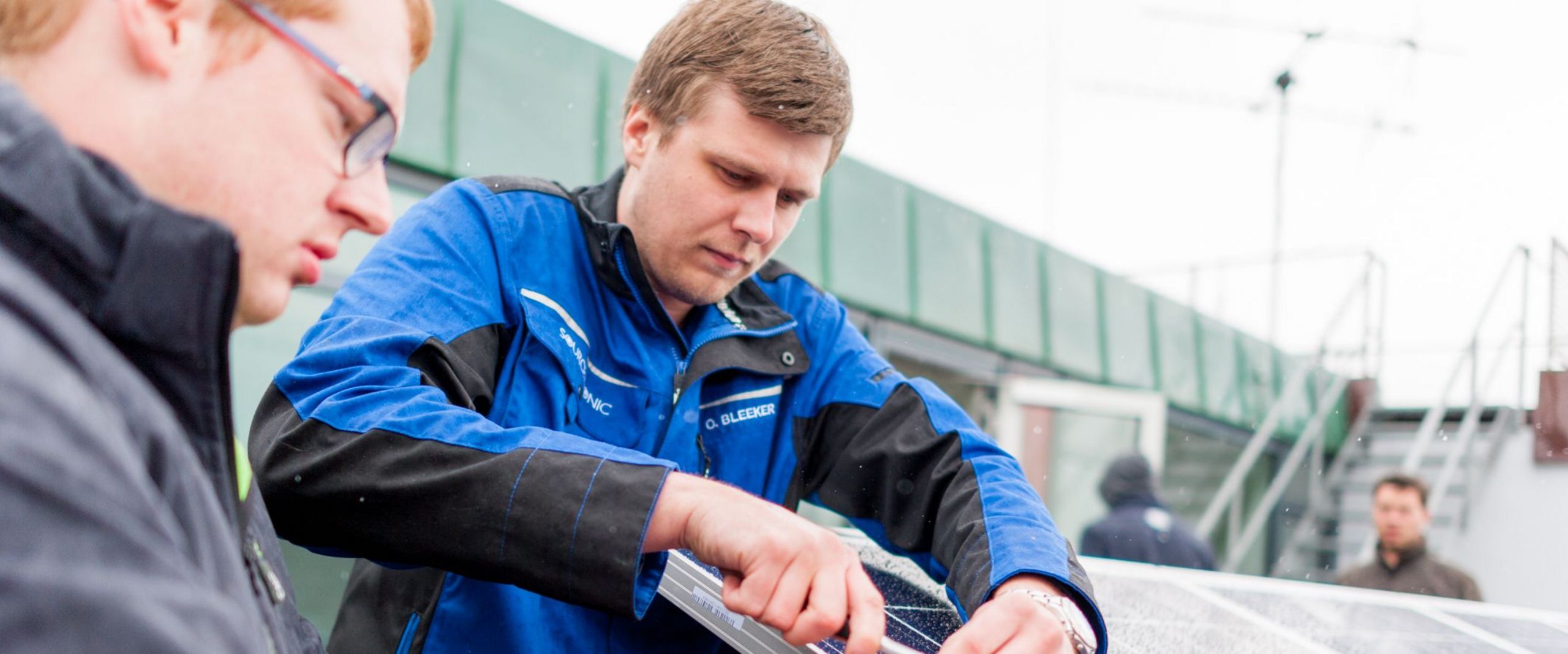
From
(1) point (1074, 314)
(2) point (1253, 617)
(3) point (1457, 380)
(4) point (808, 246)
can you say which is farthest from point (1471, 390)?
(2) point (1253, 617)

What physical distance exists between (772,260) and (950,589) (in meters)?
0.66

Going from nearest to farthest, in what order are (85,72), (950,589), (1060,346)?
1. (85,72)
2. (950,589)
3. (1060,346)

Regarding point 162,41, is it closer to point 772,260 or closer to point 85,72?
point 85,72

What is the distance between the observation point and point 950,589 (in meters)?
1.38

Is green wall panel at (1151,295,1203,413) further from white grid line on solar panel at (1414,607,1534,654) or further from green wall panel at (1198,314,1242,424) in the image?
white grid line on solar panel at (1414,607,1534,654)

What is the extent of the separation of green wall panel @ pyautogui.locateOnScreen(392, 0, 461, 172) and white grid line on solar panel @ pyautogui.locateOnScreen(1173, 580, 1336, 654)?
384 centimetres

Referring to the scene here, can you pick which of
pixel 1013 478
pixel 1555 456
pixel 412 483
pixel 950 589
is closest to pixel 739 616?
pixel 412 483

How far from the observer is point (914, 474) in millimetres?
1573

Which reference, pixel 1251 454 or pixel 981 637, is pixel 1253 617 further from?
pixel 1251 454

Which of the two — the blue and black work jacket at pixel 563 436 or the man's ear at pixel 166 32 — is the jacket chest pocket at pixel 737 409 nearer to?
the blue and black work jacket at pixel 563 436

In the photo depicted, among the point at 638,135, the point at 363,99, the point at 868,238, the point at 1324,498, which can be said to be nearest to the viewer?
the point at 363,99

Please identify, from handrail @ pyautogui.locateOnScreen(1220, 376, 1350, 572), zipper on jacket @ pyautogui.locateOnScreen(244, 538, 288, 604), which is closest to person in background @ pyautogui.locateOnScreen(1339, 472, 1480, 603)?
handrail @ pyautogui.locateOnScreen(1220, 376, 1350, 572)

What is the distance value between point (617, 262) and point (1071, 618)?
76cm

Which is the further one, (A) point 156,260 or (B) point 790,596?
(B) point 790,596
